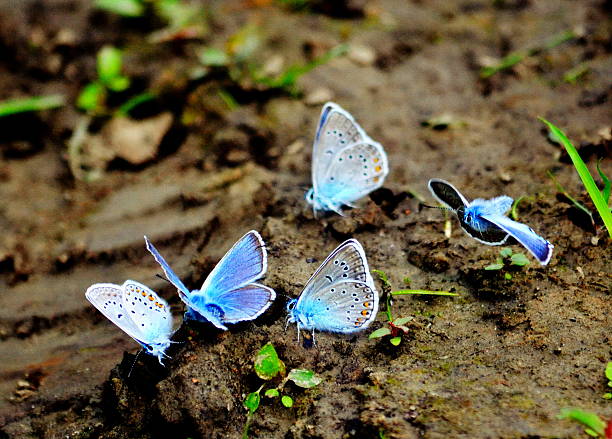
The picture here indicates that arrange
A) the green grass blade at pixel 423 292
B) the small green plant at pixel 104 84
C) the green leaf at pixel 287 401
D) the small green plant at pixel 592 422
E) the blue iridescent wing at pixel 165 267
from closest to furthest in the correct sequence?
the small green plant at pixel 592 422 → the blue iridescent wing at pixel 165 267 → the green leaf at pixel 287 401 → the green grass blade at pixel 423 292 → the small green plant at pixel 104 84

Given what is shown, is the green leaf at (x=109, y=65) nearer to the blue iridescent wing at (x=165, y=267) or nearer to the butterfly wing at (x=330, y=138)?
the butterfly wing at (x=330, y=138)

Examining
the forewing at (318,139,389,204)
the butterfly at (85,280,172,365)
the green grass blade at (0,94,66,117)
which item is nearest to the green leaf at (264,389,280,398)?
the butterfly at (85,280,172,365)

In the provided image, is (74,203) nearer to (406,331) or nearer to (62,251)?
(62,251)

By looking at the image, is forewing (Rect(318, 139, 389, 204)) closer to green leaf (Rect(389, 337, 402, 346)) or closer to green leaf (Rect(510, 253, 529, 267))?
green leaf (Rect(510, 253, 529, 267))

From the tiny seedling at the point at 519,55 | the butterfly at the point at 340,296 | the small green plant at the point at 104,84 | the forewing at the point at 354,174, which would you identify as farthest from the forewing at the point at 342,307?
the small green plant at the point at 104,84

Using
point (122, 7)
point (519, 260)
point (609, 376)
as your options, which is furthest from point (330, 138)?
point (122, 7)
